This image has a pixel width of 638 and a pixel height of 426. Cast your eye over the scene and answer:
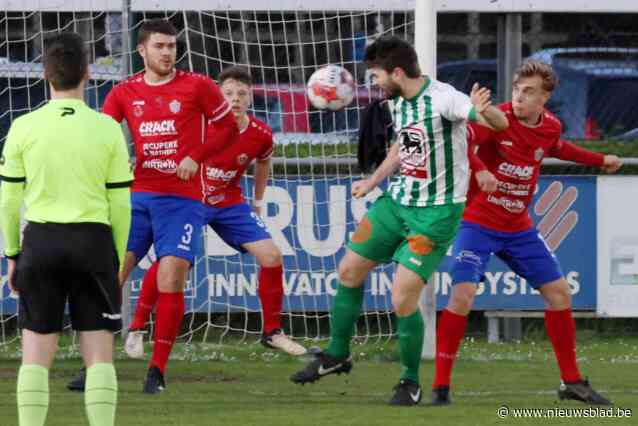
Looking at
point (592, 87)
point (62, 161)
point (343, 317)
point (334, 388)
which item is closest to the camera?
point (62, 161)

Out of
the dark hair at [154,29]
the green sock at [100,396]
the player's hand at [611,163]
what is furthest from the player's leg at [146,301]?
the green sock at [100,396]

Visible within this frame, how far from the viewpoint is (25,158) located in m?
5.64

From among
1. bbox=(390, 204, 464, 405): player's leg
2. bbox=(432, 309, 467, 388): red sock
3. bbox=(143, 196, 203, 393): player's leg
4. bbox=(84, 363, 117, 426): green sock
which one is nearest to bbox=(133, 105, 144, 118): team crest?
bbox=(143, 196, 203, 393): player's leg

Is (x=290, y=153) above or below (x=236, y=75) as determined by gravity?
below

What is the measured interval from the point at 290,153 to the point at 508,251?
11.4ft

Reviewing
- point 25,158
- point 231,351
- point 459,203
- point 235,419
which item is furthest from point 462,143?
point 231,351

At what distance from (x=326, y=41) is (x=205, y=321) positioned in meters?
2.33

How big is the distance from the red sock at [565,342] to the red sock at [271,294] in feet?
7.45

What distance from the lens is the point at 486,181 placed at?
7367 mm

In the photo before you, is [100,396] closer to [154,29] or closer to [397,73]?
[397,73]

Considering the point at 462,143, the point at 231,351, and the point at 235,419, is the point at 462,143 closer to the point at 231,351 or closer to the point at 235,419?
the point at 235,419

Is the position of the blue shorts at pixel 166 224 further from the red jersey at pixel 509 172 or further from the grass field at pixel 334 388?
the red jersey at pixel 509 172

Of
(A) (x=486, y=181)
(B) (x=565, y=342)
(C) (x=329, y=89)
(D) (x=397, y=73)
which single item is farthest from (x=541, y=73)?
(C) (x=329, y=89)

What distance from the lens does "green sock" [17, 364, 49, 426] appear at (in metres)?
5.62
